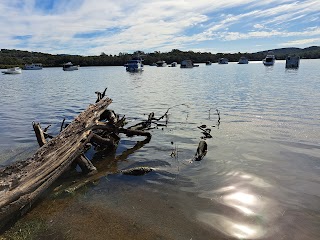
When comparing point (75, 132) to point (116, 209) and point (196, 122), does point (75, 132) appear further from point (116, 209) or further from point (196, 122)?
point (196, 122)

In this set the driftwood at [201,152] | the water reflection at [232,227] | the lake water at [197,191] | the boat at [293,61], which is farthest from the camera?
the boat at [293,61]

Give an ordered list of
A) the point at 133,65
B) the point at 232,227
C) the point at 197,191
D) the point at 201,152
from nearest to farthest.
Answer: the point at 232,227
the point at 197,191
the point at 201,152
the point at 133,65

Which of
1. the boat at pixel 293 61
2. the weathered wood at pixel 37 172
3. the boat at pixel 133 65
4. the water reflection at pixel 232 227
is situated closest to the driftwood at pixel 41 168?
the weathered wood at pixel 37 172

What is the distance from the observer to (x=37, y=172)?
6.60m

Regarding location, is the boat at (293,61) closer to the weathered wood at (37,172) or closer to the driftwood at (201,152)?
the driftwood at (201,152)

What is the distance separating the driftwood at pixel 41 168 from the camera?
18.9 ft

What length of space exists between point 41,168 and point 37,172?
182mm

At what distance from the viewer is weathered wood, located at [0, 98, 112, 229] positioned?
225 inches

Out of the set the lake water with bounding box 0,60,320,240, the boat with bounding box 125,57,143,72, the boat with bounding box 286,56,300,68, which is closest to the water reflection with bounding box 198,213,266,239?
the lake water with bounding box 0,60,320,240

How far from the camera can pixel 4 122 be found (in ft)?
62.0

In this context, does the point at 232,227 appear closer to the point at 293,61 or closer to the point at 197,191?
the point at 197,191

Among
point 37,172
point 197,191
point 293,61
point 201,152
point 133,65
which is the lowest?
point 197,191

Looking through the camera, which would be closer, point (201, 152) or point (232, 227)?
point (232, 227)

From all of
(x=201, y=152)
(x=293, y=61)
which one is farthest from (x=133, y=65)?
(x=201, y=152)
